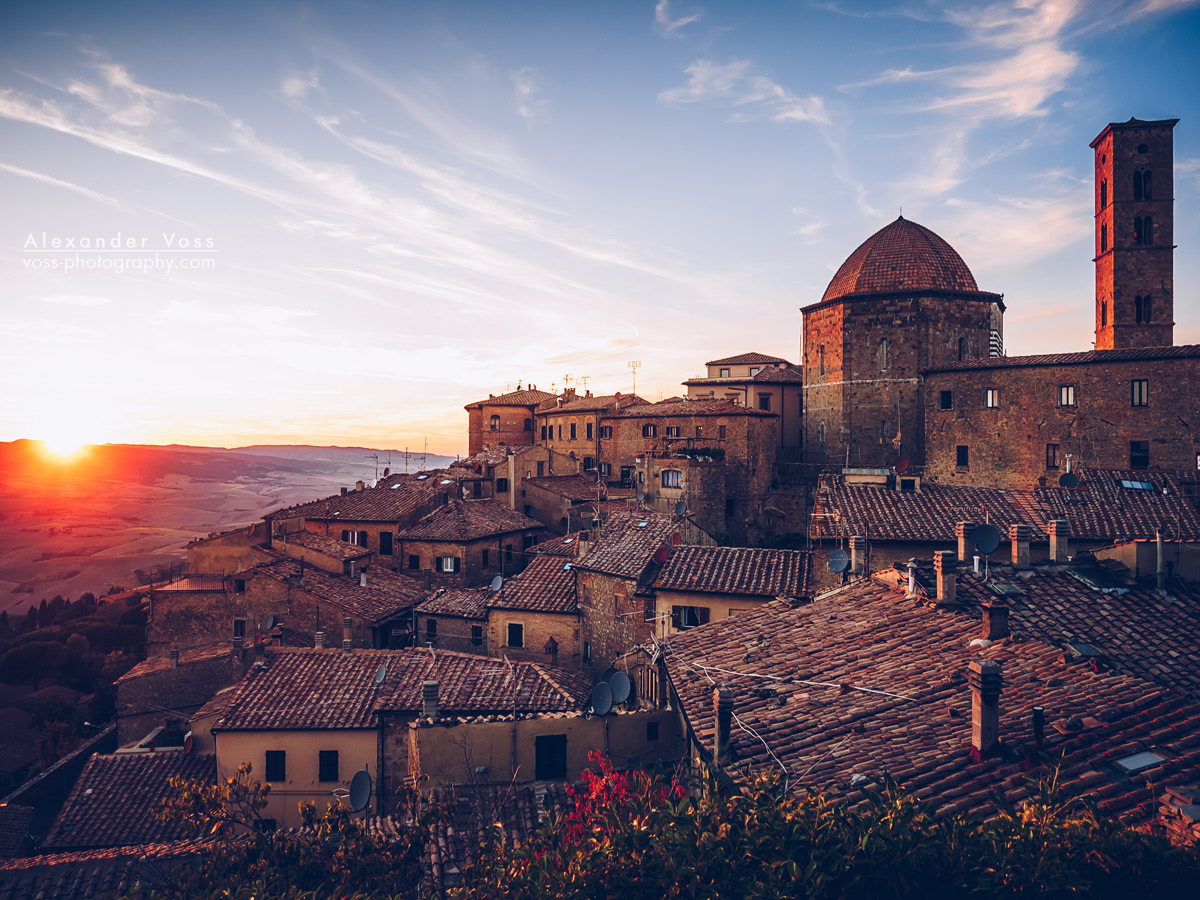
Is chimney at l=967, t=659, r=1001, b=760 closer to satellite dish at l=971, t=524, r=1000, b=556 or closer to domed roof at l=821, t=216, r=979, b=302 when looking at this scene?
satellite dish at l=971, t=524, r=1000, b=556

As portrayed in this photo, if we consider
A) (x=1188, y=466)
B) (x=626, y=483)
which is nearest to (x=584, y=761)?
(x=1188, y=466)

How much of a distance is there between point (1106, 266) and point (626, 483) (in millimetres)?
29874

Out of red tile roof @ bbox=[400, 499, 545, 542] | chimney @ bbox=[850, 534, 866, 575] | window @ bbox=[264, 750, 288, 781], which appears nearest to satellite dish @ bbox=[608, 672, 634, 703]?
chimney @ bbox=[850, 534, 866, 575]

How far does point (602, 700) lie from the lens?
55.2 ft

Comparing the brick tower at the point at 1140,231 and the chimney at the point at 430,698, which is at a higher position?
the brick tower at the point at 1140,231

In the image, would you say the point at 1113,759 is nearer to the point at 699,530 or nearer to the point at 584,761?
the point at 584,761

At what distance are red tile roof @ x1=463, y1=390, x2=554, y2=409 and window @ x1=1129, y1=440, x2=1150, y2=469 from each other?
44015 mm

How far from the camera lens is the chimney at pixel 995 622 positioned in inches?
540

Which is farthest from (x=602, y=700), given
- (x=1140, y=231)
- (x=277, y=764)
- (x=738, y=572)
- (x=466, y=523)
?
(x=1140, y=231)

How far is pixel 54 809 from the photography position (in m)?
26.2

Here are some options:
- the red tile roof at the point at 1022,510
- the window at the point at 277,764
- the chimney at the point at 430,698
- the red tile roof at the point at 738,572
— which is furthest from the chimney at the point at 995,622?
the window at the point at 277,764

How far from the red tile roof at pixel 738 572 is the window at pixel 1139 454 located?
17.5 meters

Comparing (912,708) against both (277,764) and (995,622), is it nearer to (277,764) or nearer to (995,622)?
(995,622)

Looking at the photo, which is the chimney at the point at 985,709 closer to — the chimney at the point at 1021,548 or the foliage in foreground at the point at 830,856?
the foliage in foreground at the point at 830,856
